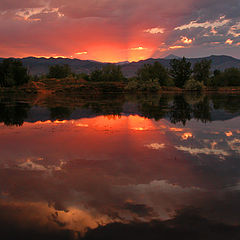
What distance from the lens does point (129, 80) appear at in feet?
411

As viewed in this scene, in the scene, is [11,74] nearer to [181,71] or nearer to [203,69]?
[181,71]

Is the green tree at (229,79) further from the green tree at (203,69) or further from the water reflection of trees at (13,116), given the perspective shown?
the water reflection of trees at (13,116)

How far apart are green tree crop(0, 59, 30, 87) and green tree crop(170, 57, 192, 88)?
76451 millimetres

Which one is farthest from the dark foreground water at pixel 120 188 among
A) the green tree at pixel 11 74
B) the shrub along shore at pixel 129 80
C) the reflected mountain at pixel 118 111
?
the green tree at pixel 11 74

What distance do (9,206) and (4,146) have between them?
8151 mm

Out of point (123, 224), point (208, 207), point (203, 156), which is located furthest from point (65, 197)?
point (203, 156)

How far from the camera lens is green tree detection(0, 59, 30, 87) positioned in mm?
97156

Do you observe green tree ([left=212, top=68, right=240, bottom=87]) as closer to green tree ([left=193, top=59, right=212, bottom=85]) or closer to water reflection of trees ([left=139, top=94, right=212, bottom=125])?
green tree ([left=193, top=59, right=212, bottom=85])

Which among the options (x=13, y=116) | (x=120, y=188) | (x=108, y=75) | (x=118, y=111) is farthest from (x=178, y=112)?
(x=108, y=75)

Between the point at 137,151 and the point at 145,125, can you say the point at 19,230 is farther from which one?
the point at 145,125

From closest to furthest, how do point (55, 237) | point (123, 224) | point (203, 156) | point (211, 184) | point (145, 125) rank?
point (55, 237), point (123, 224), point (211, 184), point (203, 156), point (145, 125)

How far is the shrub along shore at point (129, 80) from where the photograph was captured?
99.6 m

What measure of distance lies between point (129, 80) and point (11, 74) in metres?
57.8

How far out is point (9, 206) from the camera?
7383 millimetres
